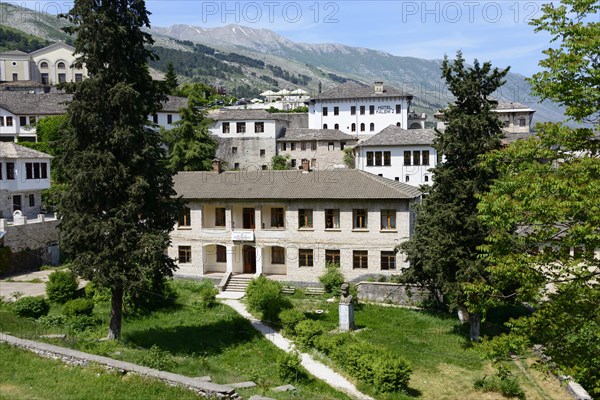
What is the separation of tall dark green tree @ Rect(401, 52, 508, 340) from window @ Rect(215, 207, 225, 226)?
16.7m

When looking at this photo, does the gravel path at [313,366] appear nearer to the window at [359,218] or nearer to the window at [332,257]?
the window at [332,257]

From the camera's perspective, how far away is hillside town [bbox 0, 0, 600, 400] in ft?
46.3

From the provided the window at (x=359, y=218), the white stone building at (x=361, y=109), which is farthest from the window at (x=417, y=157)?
the window at (x=359, y=218)

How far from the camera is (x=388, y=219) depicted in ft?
115

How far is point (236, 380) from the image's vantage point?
720 inches

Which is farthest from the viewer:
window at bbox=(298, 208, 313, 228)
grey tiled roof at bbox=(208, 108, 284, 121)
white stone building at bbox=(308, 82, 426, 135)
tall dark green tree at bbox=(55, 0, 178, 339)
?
white stone building at bbox=(308, 82, 426, 135)

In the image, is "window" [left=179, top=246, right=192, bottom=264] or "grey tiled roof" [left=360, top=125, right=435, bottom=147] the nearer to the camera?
"window" [left=179, top=246, right=192, bottom=264]

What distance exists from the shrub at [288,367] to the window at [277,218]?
17.4 m

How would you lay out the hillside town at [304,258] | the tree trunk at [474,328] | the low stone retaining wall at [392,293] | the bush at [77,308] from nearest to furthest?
1. the hillside town at [304,258]
2. the tree trunk at [474,328]
3. the bush at [77,308]
4. the low stone retaining wall at [392,293]

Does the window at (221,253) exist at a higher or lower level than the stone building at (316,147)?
lower

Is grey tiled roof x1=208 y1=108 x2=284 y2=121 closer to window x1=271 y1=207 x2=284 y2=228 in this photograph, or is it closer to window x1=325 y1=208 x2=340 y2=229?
window x1=271 y1=207 x2=284 y2=228

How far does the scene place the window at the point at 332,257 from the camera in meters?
35.8

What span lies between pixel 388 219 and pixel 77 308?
18543mm

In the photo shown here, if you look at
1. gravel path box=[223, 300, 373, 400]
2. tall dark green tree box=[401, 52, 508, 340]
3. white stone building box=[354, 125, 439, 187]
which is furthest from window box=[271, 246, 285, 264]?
white stone building box=[354, 125, 439, 187]
